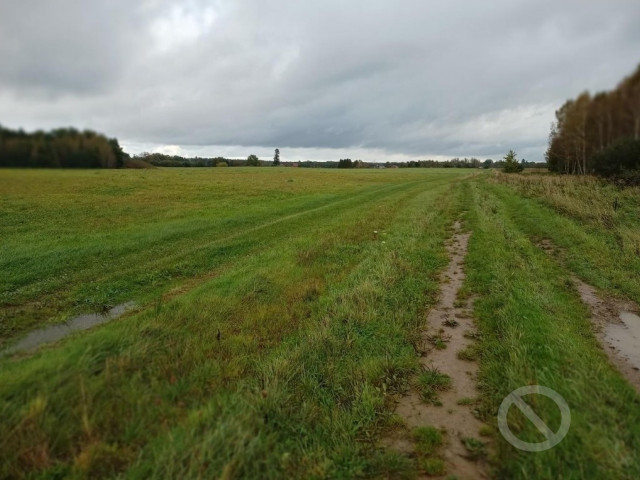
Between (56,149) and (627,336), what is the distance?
9.89 meters

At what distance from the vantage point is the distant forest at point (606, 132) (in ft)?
95.8

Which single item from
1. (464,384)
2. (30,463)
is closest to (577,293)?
(464,384)

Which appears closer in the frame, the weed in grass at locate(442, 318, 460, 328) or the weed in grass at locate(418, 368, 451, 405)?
the weed in grass at locate(418, 368, 451, 405)

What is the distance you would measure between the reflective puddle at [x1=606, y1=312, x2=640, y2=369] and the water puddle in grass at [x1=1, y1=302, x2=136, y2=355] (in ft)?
31.3

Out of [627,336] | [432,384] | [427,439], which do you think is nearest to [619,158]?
[627,336]

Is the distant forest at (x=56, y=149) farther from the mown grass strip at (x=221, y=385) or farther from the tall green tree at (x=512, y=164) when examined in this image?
the tall green tree at (x=512, y=164)

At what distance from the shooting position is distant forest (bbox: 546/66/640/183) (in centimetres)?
2920

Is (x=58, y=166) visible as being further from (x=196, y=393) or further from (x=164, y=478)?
(x=164, y=478)

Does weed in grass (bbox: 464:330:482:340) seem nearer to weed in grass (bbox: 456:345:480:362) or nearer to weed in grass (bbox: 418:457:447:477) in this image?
weed in grass (bbox: 456:345:480:362)

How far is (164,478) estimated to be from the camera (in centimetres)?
335

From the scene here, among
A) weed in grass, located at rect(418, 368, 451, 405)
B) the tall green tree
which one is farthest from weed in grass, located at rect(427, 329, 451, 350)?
the tall green tree

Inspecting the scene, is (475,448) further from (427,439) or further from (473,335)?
(473,335)

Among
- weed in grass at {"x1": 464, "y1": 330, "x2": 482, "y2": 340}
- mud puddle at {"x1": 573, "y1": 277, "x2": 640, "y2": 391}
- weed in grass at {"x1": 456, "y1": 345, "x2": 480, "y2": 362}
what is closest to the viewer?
mud puddle at {"x1": 573, "y1": 277, "x2": 640, "y2": 391}

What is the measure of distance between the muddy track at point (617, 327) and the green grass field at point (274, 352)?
0.30 metres
